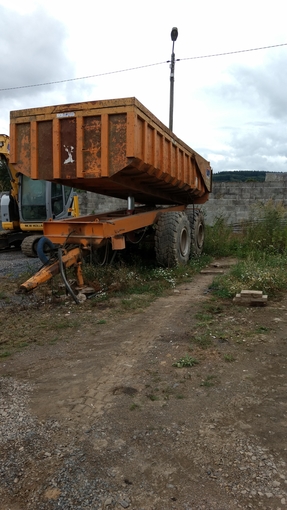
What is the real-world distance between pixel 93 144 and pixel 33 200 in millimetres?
5704

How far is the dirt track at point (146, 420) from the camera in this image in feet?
7.32

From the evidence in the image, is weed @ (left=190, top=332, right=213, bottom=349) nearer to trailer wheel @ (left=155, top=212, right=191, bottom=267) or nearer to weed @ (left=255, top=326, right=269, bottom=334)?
weed @ (left=255, top=326, right=269, bottom=334)

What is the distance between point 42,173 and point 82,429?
479 centimetres

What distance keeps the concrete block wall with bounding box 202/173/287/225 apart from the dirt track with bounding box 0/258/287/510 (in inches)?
366

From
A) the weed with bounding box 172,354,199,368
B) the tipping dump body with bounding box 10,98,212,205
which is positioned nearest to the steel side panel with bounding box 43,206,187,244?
the tipping dump body with bounding box 10,98,212,205

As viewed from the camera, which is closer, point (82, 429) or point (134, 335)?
point (82, 429)

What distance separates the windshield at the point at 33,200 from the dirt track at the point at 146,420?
23.3 feet

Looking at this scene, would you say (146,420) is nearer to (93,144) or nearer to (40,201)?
(93,144)

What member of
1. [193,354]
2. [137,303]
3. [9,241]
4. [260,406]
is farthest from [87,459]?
[9,241]

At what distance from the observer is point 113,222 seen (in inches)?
256

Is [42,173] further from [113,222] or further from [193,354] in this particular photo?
[193,354]

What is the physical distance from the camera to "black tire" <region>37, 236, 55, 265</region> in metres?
6.10

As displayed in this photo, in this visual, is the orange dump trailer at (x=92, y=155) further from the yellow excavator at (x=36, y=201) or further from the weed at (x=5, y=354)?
the yellow excavator at (x=36, y=201)

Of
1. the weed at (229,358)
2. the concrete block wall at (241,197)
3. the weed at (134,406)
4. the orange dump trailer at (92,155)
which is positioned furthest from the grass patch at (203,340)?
the concrete block wall at (241,197)
